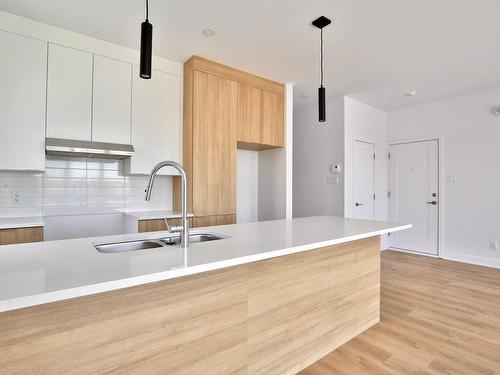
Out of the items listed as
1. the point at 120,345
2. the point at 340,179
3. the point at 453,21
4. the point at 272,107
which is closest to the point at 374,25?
the point at 453,21

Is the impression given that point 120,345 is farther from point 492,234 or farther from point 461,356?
point 492,234

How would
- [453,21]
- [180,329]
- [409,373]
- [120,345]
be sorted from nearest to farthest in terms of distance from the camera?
[120,345] < [180,329] < [409,373] < [453,21]

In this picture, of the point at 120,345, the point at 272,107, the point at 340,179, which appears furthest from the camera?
the point at 340,179

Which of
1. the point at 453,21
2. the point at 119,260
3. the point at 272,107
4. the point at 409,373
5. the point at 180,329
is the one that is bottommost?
the point at 409,373

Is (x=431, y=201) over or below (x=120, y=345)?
over

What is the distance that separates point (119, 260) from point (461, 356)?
2345 mm

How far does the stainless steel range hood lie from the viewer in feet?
8.84

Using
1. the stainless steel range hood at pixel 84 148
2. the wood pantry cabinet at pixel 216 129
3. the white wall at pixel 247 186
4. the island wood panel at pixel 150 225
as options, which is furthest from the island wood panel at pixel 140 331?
the white wall at pixel 247 186

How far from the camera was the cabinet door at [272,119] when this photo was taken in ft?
13.0

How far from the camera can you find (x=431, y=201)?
4.91 metres

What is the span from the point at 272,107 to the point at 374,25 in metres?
1.67

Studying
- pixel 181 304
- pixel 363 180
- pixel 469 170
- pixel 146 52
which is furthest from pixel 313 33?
pixel 469 170

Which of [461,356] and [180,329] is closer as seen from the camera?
[180,329]

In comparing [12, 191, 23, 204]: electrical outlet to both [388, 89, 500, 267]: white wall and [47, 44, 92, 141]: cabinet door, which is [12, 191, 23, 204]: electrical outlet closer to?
[47, 44, 92, 141]: cabinet door
